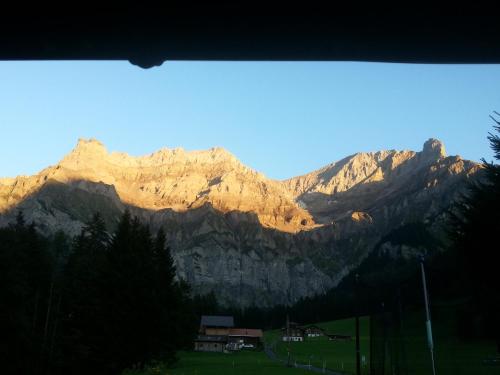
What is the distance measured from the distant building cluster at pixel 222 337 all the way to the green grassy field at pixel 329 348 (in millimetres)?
4796

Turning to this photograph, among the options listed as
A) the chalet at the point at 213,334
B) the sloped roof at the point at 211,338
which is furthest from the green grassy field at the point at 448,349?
the sloped roof at the point at 211,338

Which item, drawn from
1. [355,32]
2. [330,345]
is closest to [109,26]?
[355,32]

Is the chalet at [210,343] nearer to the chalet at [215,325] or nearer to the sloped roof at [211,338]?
the sloped roof at [211,338]

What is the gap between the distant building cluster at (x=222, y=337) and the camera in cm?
11606

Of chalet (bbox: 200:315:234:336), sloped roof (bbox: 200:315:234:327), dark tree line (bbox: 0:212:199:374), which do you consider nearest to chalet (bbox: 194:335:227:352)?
chalet (bbox: 200:315:234:336)

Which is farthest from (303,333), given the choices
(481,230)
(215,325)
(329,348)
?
(481,230)

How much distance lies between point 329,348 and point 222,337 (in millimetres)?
32957

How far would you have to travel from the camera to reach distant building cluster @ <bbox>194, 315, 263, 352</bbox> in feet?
381

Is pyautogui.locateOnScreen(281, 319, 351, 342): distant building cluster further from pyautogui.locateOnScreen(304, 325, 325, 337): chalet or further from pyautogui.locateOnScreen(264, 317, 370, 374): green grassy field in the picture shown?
pyautogui.locateOnScreen(264, 317, 370, 374): green grassy field

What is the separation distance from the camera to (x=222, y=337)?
12262 centimetres

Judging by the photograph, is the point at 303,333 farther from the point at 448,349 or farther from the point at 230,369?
the point at 448,349

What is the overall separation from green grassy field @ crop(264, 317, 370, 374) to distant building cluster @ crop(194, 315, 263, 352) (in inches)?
189

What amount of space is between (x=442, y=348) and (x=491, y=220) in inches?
205

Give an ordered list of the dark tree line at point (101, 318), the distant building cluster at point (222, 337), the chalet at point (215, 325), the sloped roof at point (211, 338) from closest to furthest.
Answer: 1. the dark tree line at point (101, 318)
2. the distant building cluster at point (222, 337)
3. the sloped roof at point (211, 338)
4. the chalet at point (215, 325)
